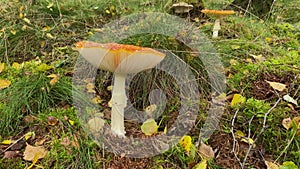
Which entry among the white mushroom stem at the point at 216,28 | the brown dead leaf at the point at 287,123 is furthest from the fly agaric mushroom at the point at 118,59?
the white mushroom stem at the point at 216,28

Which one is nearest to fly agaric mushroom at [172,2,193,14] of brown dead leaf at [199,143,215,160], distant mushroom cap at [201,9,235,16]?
distant mushroom cap at [201,9,235,16]

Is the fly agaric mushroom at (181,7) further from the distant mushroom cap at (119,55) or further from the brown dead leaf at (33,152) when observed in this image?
the brown dead leaf at (33,152)

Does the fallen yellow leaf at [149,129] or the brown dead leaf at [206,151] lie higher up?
the fallen yellow leaf at [149,129]

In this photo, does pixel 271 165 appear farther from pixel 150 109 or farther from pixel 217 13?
pixel 217 13

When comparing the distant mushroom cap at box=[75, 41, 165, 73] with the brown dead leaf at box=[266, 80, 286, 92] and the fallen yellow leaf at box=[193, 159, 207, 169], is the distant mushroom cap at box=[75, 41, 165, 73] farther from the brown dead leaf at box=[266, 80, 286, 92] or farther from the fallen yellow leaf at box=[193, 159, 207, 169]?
the brown dead leaf at box=[266, 80, 286, 92]

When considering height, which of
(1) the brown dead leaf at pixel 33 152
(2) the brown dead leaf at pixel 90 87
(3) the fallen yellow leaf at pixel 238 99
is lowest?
(1) the brown dead leaf at pixel 33 152

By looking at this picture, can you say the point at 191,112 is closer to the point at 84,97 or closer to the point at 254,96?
the point at 254,96

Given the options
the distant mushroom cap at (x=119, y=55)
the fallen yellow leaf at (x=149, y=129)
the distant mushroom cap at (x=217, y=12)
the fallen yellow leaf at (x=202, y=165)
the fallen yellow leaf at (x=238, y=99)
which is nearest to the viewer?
the distant mushroom cap at (x=119, y=55)

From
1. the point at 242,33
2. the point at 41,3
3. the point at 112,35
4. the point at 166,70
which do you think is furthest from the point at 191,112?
the point at 41,3
